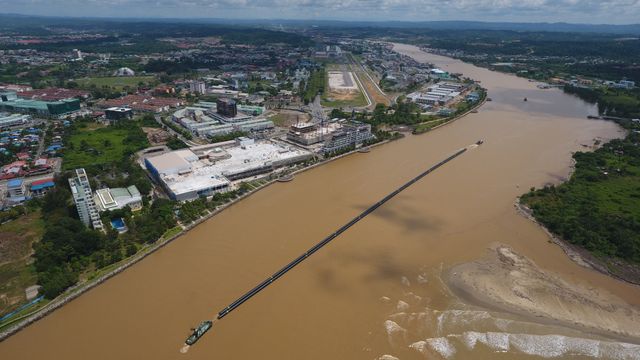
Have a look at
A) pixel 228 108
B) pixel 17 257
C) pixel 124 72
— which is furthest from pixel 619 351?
pixel 124 72

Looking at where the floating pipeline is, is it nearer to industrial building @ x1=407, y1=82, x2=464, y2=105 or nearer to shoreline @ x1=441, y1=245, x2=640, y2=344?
shoreline @ x1=441, y1=245, x2=640, y2=344

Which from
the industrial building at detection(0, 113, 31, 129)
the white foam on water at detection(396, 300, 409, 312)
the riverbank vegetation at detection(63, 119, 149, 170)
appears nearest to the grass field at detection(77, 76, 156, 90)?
the industrial building at detection(0, 113, 31, 129)

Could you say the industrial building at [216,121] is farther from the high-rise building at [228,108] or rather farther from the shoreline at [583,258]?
the shoreline at [583,258]

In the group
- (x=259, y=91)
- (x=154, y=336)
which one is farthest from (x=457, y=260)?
(x=259, y=91)

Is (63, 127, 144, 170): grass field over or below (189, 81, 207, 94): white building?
below

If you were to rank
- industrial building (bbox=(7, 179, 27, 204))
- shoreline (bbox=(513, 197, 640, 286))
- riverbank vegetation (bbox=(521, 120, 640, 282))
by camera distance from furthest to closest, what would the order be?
industrial building (bbox=(7, 179, 27, 204))
riverbank vegetation (bbox=(521, 120, 640, 282))
shoreline (bbox=(513, 197, 640, 286))

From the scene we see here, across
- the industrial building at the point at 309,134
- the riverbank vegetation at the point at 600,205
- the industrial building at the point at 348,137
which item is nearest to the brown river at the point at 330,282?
the riverbank vegetation at the point at 600,205

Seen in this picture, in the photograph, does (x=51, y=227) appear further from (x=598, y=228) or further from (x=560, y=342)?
(x=598, y=228)

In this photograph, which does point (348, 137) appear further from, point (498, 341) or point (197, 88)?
point (197, 88)
